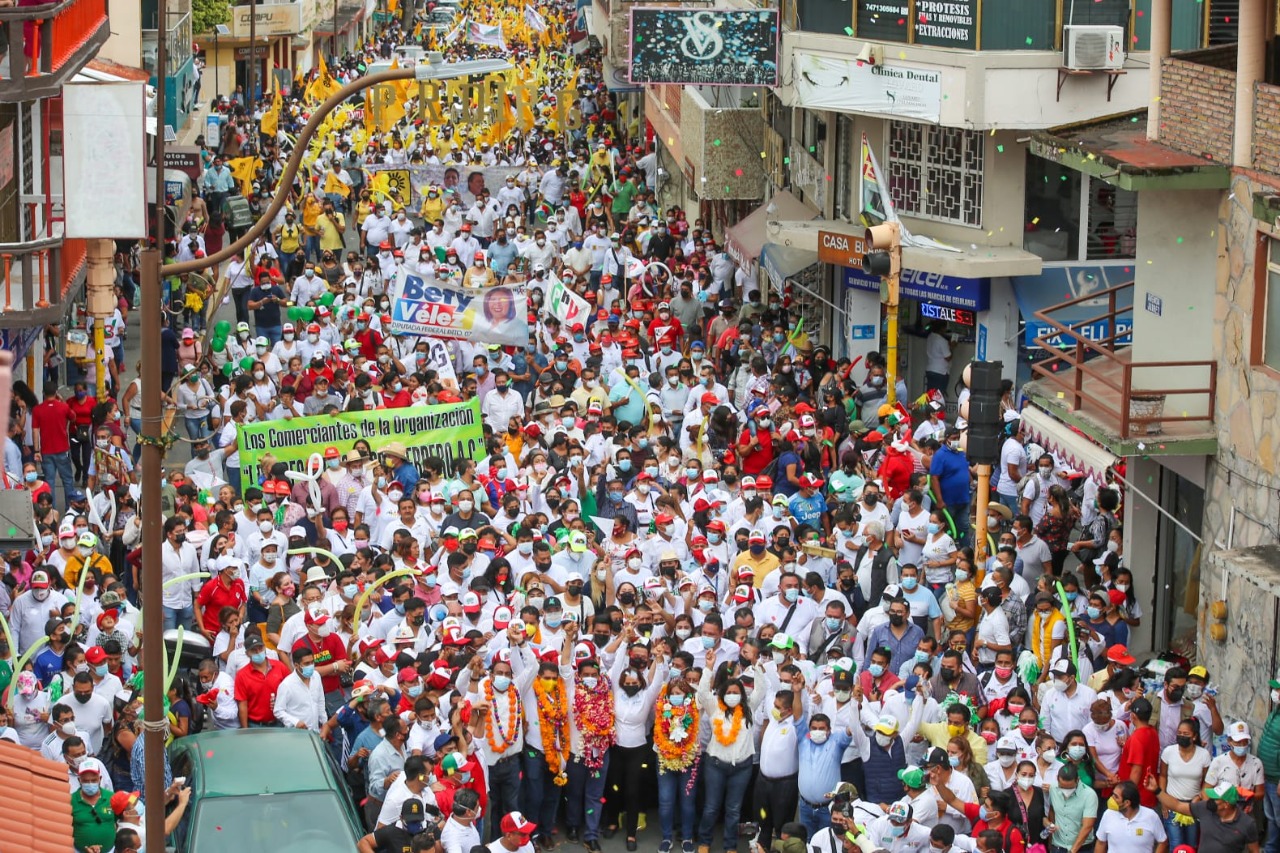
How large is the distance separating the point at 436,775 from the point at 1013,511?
7.93 meters

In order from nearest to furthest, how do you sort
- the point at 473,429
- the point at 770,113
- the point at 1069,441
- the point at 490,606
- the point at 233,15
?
the point at 490,606 < the point at 1069,441 < the point at 473,429 < the point at 770,113 < the point at 233,15

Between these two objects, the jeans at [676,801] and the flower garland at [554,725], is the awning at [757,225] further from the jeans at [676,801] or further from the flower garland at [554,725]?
the flower garland at [554,725]

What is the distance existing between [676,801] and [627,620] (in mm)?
1473

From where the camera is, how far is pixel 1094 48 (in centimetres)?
2455

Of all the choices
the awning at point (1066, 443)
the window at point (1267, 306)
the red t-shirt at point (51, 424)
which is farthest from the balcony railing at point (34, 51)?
the window at point (1267, 306)

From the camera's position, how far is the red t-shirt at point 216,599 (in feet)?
56.4

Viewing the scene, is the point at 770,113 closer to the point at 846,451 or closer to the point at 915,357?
the point at 915,357

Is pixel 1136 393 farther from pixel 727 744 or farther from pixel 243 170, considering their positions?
pixel 243 170

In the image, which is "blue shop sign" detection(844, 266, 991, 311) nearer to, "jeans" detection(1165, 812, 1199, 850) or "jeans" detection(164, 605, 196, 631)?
"jeans" detection(164, 605, 196, 631)

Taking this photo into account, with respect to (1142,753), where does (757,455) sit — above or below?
above

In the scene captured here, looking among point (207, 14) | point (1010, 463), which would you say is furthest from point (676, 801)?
point (207, 14)

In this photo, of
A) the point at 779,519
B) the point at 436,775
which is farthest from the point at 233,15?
the point at 436,775

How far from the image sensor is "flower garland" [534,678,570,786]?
15.2 m

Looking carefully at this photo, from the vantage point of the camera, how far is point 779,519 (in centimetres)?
1895
